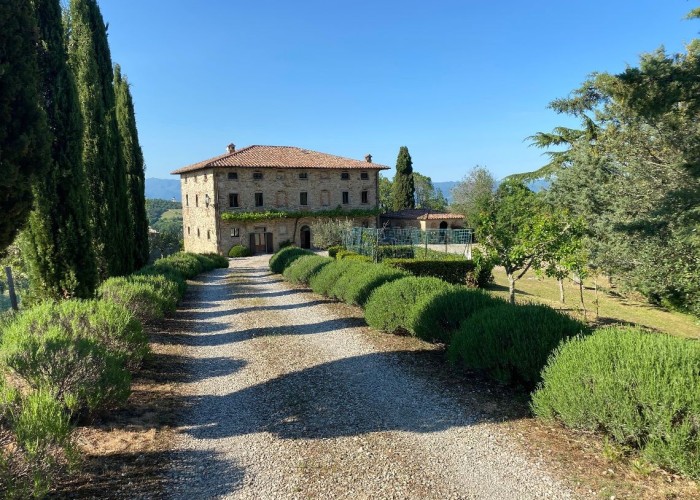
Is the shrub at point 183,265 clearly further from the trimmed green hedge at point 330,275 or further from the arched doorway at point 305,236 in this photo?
the arched doorway at point 305,236

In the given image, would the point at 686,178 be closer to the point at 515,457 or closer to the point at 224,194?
the point at 515,457

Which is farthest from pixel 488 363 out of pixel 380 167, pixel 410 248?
pixel 380 167

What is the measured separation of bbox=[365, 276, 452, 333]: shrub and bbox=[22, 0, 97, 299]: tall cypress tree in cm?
563

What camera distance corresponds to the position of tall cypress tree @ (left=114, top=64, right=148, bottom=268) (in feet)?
58.3

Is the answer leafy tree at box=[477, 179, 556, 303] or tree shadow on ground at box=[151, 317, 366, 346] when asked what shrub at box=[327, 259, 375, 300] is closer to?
tree shadow on ground at box=[151, 317, 366, 346]

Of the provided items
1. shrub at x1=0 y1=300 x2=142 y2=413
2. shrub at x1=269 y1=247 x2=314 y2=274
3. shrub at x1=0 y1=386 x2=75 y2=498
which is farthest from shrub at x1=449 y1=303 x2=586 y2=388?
shrub at x1=269 y1=247 x2=314 y2=274

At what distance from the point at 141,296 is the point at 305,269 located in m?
6.93

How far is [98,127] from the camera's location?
11.7 metres

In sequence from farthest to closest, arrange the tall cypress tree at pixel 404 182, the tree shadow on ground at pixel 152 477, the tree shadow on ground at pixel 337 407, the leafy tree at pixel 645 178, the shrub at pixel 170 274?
1. the tall cypress tree at pixel 404 182
2. the shrub at pixel 170 274
3. the leafy tree at pixel 645 178
4. the tree shadow on ground at pixel 337 407
5. the tree shadow on ground at pixel 152 477

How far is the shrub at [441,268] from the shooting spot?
16.6 metres

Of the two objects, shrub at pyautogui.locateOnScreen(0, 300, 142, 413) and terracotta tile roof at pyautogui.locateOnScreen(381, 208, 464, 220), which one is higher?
terracotta tile roof at pyautogui.locateOnScreen(381, 208, 464, 220)

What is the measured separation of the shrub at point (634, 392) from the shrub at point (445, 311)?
233cm

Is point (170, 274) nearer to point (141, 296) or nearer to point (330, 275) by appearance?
point (141, 296)

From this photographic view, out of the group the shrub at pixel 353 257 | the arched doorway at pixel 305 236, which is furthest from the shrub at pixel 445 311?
the arched doorway at pixel 305 236
